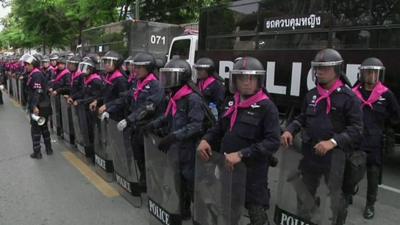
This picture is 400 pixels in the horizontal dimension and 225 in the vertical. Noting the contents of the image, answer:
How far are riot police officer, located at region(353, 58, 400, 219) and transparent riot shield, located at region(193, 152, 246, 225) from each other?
2.06 m

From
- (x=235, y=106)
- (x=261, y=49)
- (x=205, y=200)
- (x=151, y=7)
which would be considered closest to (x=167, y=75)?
(x=235, y=106)

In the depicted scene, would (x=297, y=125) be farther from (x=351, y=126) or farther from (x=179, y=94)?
(x=179, y=94)

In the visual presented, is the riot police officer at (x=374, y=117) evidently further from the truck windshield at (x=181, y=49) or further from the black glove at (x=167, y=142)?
the truck windshield at (x=181, y=49)

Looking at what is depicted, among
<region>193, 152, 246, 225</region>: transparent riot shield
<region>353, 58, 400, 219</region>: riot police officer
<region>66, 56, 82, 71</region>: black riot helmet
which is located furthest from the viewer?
<region>66, 56, 82, 71</region>: black riot helmet

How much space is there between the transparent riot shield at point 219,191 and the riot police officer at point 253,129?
0.13 meters

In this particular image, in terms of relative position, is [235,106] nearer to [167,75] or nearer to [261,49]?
[167,75]

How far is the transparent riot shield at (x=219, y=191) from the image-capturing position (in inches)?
135

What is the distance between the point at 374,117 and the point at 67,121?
17.5ft

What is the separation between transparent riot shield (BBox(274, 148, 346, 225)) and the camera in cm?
367

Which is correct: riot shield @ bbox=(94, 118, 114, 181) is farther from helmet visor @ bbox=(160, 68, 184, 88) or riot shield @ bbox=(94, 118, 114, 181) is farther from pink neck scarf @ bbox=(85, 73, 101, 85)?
helmet visor @ bbox=(160, 68, 184, 88)

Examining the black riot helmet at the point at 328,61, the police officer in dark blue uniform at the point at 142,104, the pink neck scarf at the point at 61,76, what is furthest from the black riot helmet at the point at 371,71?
the pink neck scarf at the point at 61,76

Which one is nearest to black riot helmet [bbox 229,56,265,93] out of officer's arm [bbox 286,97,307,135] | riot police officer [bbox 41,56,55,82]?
officer's arm [bbox 286,97,307,135]

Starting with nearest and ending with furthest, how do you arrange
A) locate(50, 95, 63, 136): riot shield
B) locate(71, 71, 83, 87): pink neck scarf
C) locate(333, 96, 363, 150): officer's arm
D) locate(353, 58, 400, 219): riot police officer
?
locate(333, 96, 363, 150): officer's arm < locate(353, 58, 400, 219): riot police officer < locate(71, 71, 83, 87): pink neck scarf < locate(50, 95, 63, 136): riot shield

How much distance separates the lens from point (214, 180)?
11.9 feet
